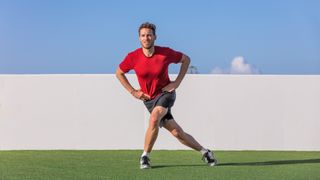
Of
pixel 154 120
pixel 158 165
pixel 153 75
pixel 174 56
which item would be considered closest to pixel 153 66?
pixel 153 75

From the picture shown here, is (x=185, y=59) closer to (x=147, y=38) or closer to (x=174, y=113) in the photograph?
(x=147, y=38)

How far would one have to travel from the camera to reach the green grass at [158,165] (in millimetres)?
5910

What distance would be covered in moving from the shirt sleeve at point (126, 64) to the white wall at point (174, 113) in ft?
9.51

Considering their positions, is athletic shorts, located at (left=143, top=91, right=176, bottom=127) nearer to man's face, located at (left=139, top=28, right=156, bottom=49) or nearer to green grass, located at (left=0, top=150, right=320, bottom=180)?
man's face, located at (left=139, top=28, right=156, bottom=49)

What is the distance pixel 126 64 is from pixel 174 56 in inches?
20.1

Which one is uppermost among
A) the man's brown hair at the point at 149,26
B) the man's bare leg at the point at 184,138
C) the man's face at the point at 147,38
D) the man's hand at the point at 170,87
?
the man's brown hair at the point at 149,26

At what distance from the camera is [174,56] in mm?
6484

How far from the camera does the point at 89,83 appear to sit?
31.2 ft

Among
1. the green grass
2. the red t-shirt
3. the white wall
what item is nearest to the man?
the red t-shirt

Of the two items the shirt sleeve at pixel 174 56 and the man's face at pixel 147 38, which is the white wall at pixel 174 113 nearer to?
the shirt sleeve at pixel 174 56

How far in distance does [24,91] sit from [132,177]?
4269 mm

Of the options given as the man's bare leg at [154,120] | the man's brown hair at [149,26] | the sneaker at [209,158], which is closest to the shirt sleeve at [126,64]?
the man's brown hair at [149,26]

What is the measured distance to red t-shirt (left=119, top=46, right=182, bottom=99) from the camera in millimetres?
6352

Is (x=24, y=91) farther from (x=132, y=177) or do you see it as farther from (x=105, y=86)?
(x=132, y=177)
